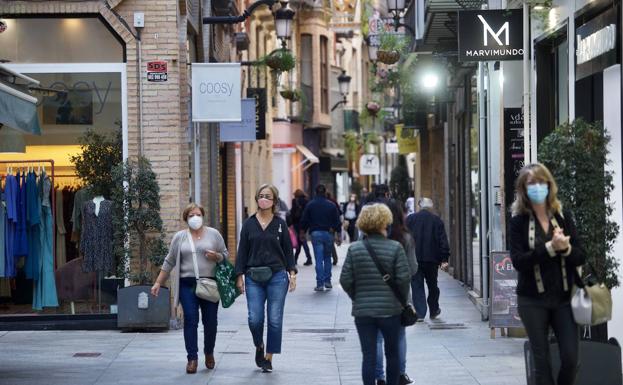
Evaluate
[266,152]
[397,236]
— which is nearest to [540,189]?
[397,236]

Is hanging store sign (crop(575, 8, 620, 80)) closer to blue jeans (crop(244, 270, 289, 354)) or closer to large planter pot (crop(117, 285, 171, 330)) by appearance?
blue jeans (crop(244, 270, 289, 354))

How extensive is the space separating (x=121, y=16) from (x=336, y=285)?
10171 millimetres

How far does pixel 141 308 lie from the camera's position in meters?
17.3

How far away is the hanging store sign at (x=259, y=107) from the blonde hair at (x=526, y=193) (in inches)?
823

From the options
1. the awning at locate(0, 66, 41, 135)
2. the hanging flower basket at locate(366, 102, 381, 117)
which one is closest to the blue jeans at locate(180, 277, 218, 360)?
the awning at locate(0, 66, 41, 135)

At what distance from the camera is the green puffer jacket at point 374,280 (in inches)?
404

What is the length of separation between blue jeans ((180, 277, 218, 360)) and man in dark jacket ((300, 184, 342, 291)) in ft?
36.5

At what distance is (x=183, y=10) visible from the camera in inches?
752

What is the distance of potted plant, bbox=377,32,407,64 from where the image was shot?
2654cm

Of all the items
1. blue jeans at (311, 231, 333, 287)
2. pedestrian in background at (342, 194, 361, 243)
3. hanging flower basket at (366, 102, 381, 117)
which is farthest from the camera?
pedestrian in background at (342, 194, 361, 243)

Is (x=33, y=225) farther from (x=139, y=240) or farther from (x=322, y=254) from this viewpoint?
(x=322, y=254)

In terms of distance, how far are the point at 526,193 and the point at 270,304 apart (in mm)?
5000

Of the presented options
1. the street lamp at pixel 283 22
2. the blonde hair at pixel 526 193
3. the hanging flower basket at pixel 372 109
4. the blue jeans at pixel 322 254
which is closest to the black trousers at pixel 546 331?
the blonde hair at pixel 526 193

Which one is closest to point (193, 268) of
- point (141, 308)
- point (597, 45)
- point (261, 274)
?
point (261, 274)
